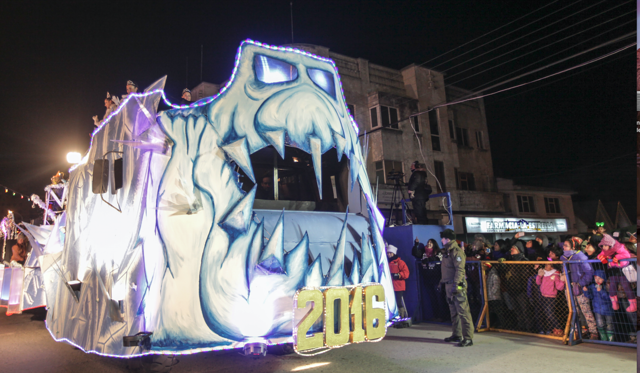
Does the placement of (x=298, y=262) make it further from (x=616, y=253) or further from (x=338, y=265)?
(x=616, y=253)

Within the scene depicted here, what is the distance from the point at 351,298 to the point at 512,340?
151 inches

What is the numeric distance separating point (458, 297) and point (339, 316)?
288cm

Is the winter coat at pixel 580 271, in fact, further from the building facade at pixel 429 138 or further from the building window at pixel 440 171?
the building window at pixel 440 171

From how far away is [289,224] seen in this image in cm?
445

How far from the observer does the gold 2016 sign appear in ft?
12.7

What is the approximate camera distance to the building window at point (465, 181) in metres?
24.2

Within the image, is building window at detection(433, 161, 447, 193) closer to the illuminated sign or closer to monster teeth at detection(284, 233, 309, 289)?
the illuminated sign

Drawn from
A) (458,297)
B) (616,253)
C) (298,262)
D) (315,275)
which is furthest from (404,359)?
(616,253)

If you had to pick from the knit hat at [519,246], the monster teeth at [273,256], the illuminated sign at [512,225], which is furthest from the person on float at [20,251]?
the illuminated sign at [512,225]

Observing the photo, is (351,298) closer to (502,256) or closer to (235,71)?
(235,71)

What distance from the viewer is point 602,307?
6.07 m

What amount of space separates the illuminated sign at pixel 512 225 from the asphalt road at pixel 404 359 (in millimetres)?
16920

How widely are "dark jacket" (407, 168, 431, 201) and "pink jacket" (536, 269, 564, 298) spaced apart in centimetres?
321

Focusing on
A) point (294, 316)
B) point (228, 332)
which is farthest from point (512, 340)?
point (228, 332)
